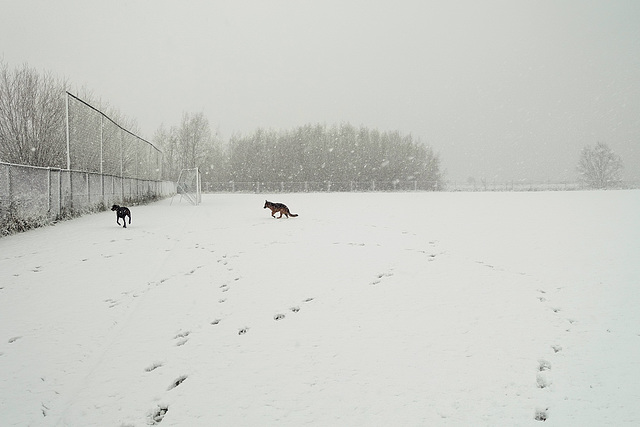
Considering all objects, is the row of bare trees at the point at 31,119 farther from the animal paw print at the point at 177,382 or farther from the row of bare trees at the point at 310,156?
the row of bare trees at the point at 310,156

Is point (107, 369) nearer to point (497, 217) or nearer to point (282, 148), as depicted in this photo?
point (497, 217)

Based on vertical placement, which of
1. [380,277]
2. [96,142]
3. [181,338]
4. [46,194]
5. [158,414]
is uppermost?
[96,142]

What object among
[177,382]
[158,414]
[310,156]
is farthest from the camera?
[310,156]

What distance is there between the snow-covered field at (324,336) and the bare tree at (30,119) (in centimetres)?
1705

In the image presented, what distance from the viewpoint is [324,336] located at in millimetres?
3738

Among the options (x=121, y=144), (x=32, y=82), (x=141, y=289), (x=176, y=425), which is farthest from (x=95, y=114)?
(x=176, y=425)

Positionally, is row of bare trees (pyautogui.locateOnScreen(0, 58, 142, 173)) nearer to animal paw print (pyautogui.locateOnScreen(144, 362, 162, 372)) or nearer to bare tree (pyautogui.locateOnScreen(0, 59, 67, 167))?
bare tree (pyautogui.locateOnScreen(0, 59, 67, 167))

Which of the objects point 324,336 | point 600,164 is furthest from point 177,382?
point 600,164

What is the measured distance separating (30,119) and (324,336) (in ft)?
79.3

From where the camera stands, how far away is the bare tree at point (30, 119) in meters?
20.2

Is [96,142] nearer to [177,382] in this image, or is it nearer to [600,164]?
[177,382]

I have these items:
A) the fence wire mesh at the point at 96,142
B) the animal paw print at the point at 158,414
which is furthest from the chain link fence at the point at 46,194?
the animal paw print at the point at 158,414

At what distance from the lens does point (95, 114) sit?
17.5m

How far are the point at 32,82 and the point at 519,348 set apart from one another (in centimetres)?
2642
